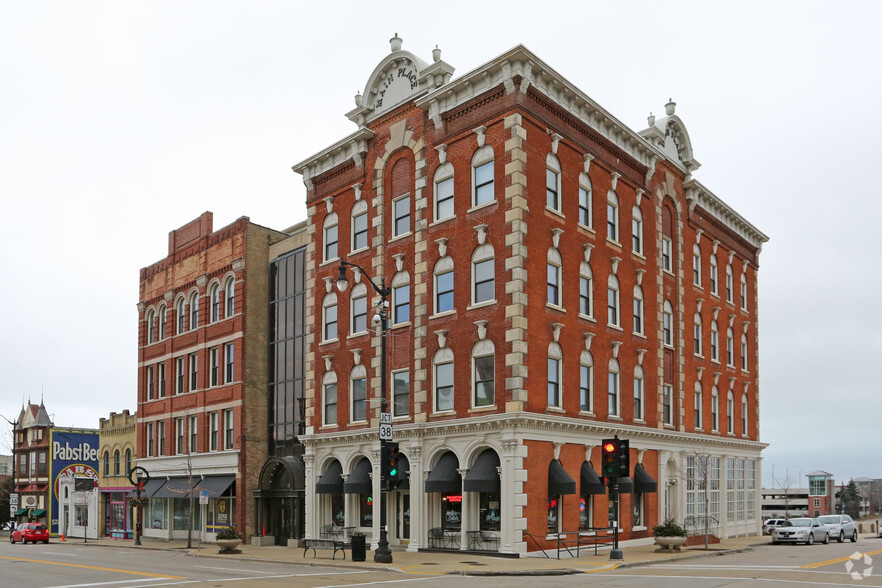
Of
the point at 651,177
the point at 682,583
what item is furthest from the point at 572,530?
the point at 651,177

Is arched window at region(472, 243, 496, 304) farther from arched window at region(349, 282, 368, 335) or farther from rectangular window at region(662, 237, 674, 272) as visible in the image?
rectangular window at region(662, 237, 674, 272)

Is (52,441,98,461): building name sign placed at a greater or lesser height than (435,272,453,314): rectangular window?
lesser

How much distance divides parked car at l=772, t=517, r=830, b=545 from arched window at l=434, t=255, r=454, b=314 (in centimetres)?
2016

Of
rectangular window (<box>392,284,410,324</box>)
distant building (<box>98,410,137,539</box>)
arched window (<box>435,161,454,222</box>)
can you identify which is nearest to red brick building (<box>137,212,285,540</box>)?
distant building (<box>98,410,137,539</box>)

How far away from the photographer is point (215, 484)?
47844 mm

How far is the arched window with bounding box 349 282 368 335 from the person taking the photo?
38.9 m

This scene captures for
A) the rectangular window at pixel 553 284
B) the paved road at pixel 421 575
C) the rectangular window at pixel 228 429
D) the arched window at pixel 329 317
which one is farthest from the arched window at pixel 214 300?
the rectangular window at pixel 553 284

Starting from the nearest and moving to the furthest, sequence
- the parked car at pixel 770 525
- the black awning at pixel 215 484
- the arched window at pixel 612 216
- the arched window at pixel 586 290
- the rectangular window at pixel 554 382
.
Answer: the rectangular window at pixel 554 382
the arched window at pixel 586 290
the arched window at pixel 612 216
the parked car at pixel 770 525
the black awning at pixel 215 484

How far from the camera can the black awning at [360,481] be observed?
3700 cm

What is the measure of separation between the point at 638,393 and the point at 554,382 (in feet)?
24.6

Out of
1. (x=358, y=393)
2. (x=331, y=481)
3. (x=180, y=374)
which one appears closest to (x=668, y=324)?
(x=358, y=393)

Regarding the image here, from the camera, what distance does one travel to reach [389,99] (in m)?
39.1

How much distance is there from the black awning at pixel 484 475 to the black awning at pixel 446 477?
0.59m

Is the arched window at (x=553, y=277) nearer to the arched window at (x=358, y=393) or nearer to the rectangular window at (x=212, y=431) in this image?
the arched window at (x=358, y=393)
